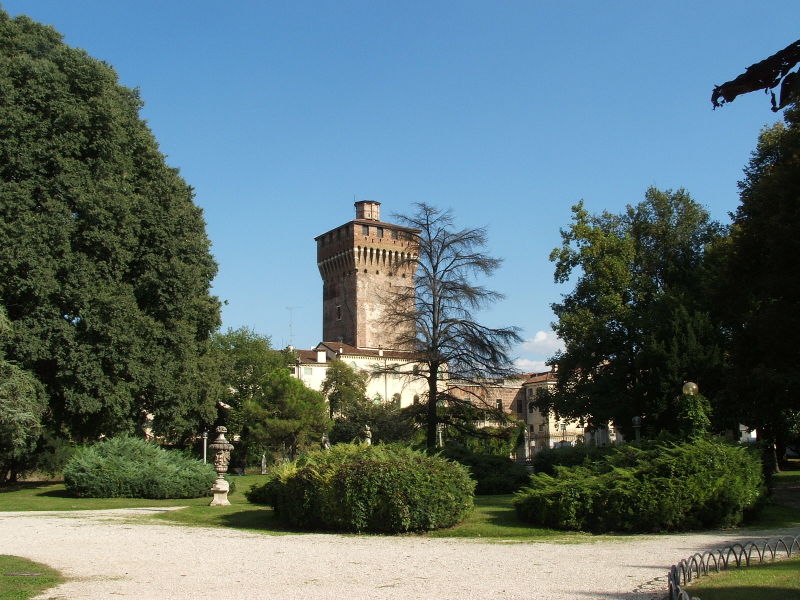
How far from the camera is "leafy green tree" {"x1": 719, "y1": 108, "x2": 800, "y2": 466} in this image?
69.9 ft

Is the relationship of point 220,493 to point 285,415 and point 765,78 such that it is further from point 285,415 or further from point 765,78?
point 285,415

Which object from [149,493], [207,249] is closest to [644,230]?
[207,249]

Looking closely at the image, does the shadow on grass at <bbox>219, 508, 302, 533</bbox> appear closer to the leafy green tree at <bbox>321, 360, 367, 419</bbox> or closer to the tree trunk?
the tree trunk

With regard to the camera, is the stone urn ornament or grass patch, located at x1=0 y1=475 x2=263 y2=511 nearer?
the stone urn ornament

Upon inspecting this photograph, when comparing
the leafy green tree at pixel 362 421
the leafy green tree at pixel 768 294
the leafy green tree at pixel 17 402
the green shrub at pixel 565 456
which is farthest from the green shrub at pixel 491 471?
the leafy green tree at pixel 17 402

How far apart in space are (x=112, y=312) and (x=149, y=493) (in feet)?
20.7

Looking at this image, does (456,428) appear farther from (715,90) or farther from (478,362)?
(715,90)

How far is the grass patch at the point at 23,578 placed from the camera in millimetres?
8820

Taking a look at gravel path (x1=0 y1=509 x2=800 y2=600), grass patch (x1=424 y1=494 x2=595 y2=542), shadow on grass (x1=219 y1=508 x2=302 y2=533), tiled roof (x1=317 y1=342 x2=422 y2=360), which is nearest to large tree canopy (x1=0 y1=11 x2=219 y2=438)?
shadow on grass (x1=219 y1=508 x2=302 y2=533)

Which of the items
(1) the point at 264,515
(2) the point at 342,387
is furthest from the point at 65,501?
(2) the point at 342,387

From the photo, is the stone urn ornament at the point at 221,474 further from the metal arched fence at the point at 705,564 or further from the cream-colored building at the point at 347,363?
the cream-colored building at the point at 347,363

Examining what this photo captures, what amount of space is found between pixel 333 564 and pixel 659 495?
24.4ft

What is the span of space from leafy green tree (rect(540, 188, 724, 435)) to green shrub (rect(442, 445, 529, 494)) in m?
11.4

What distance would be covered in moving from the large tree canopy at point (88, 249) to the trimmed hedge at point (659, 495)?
16969mm
